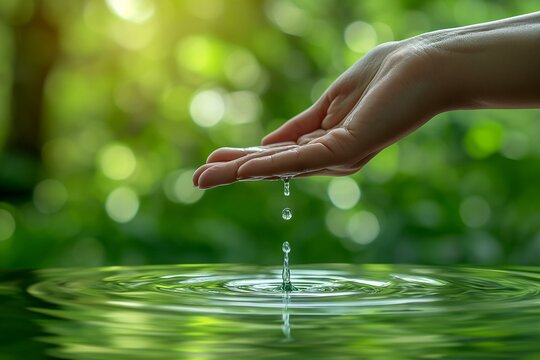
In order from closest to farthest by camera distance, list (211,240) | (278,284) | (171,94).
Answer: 1. (278,284)
2. (211,240)
3. (171,94)

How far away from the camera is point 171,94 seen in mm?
4660

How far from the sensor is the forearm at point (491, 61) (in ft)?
5.04

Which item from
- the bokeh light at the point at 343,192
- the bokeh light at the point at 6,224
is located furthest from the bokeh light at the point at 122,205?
the bokeh light at the point at 343,192

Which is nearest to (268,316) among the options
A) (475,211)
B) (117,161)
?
(475,211)

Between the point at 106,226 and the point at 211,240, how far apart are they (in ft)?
1.56

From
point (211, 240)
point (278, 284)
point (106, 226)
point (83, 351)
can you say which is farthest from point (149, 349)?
point (106, 226)

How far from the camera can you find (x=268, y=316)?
1052mm

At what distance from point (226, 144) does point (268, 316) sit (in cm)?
273

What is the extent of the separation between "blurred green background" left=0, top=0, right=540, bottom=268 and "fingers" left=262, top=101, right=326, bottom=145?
1.13 m

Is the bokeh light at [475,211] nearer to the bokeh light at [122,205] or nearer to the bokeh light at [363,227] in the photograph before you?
the bokeh light at [363,227]

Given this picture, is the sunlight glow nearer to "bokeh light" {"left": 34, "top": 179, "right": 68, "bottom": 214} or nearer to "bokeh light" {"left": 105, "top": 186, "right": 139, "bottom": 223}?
"bokeh light" {"left": 34, "top": 179, "right": 68, "bottom": 214}

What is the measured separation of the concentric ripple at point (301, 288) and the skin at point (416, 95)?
0.19m

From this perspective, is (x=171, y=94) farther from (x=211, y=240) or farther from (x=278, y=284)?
(x=278, y=284)

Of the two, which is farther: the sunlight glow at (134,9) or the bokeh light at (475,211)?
the sunlight glow at (134,9)
